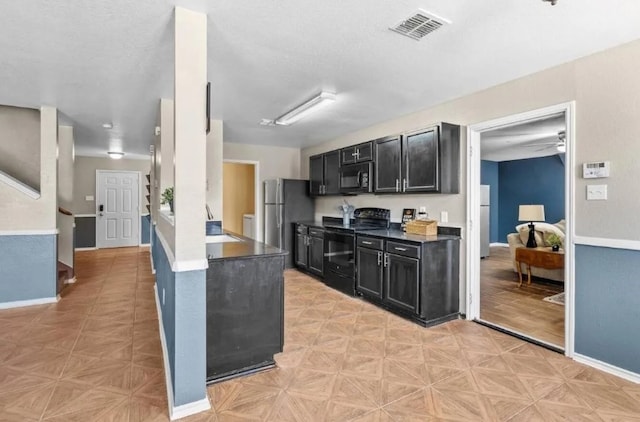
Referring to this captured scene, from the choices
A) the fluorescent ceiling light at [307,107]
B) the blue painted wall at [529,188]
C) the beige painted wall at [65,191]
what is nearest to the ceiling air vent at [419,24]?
the fluorescent ceiling light at [307,107]

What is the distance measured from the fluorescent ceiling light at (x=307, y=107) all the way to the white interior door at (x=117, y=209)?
5.77 metres

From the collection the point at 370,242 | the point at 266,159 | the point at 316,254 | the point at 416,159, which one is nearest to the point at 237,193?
the point at 266,159

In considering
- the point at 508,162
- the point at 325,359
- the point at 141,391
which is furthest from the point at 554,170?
the point at 141,391

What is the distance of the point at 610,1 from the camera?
1.92 m

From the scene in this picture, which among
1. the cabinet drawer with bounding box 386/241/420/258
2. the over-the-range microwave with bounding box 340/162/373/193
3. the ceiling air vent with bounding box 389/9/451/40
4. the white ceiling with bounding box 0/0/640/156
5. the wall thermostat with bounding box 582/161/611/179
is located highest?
the white ceiling with bounding box 0/0/640/156

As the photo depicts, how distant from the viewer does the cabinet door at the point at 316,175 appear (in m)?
5.75

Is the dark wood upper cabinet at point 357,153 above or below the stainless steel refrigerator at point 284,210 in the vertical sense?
above

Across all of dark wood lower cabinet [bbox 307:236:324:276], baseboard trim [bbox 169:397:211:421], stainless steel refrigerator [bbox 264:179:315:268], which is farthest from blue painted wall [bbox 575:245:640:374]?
stainless steel refrigerator [bbox 264:179:315:268]

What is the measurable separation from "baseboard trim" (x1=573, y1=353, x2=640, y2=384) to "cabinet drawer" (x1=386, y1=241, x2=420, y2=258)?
1.47 meters

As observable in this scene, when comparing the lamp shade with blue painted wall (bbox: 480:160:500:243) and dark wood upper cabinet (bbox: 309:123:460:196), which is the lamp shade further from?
blue painted wall (bbox: 480:160:500:243)

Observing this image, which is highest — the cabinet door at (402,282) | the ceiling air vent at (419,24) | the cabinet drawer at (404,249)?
the ceiling air vent at (419,24)

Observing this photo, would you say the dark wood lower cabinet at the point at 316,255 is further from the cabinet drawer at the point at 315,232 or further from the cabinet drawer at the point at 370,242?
the cabinet drawer at the point at 370,242

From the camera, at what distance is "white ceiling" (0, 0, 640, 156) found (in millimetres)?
1988

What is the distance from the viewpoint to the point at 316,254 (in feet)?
17.4
